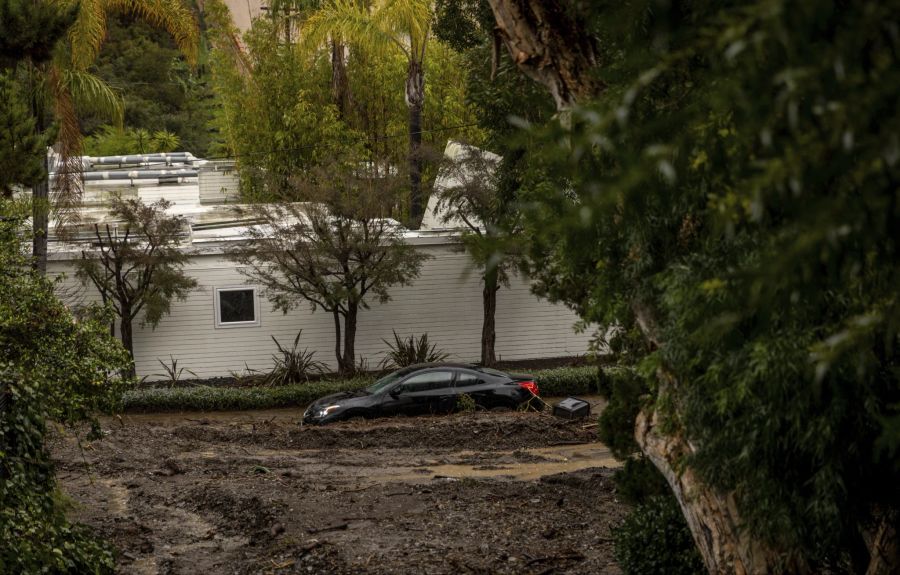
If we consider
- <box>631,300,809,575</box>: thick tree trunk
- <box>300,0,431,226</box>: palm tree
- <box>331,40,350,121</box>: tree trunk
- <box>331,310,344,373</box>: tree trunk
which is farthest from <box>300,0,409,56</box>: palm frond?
<box>631,300,809,575</box>: thick tree trunk

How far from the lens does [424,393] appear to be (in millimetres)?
22578

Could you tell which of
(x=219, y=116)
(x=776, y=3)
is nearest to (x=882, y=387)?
(x=776, y=3)

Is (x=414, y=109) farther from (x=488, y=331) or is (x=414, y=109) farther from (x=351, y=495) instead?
(x=351, y=495)

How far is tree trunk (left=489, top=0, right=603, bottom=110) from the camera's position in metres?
9.23

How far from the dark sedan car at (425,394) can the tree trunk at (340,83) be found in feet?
61.0

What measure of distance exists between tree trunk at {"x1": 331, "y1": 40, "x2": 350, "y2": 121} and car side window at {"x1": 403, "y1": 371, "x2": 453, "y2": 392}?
1867 centimetres

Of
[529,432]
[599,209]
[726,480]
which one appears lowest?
[529,432]

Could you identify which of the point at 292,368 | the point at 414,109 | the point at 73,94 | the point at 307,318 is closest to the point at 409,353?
the point at 307,318

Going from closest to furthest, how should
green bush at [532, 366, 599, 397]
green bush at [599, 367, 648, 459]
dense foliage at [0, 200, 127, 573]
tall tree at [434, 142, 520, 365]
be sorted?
1. dense foliage at [0, 200, 127, 573]
2. green bush at [599, 367, 648, 459]
3. green bush at [532, 366, 599, 397]
4. tall tree at [434, 142, 520, 365]

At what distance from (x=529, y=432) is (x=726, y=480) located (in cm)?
1373

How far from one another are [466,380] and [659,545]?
12908mm

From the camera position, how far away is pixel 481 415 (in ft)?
73.7

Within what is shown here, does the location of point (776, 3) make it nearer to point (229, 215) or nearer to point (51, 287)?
point (51, 287)

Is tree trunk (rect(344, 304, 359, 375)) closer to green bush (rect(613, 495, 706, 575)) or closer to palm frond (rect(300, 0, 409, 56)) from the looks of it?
palm frond (rect(300, 0, 409, 56))
